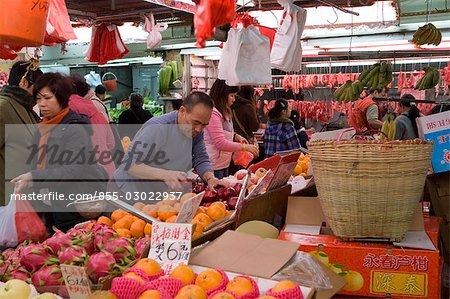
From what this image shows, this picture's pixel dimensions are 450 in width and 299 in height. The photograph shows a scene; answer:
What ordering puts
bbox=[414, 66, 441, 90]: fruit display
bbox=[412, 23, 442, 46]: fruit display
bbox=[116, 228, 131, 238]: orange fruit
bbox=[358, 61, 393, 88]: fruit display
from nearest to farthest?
bbox=[116, 228, 131, 238]: orange fruit < bbox=[412, 23, 442, 46]: fruit display < bbox=[358, 61, 393, 88]: fruit display < bbox=[414, 66, 441, 90]: fruit display

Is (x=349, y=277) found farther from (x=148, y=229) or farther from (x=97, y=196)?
(x=97, y=196)

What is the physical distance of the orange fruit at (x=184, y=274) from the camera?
1529 mm

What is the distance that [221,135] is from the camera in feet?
14.6

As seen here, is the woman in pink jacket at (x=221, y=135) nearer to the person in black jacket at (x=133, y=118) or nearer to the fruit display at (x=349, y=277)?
the person in black jacket at (x=133, y=118)

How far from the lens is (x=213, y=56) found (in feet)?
33.8

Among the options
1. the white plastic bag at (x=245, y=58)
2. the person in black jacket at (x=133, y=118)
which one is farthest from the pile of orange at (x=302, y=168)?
the person in black jacket at (x=133, y=118)

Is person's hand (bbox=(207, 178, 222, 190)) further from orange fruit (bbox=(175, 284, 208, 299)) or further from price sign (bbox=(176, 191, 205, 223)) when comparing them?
orange fruit (bbox=(175, 284, 208, 299))

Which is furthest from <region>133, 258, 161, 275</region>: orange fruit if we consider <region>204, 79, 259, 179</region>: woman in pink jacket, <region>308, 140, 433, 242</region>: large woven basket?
<region>204, 79, 259, 179</region>: woman in pink jacket

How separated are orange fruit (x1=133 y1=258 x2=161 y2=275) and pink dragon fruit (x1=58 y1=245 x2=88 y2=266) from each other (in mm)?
191

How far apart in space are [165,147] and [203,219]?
1.06 m

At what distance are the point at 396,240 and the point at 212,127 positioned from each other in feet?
8.70

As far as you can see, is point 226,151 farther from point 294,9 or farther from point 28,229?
point 28,229

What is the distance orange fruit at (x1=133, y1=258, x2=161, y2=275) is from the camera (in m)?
1.55

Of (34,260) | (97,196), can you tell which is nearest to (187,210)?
(34,260)
